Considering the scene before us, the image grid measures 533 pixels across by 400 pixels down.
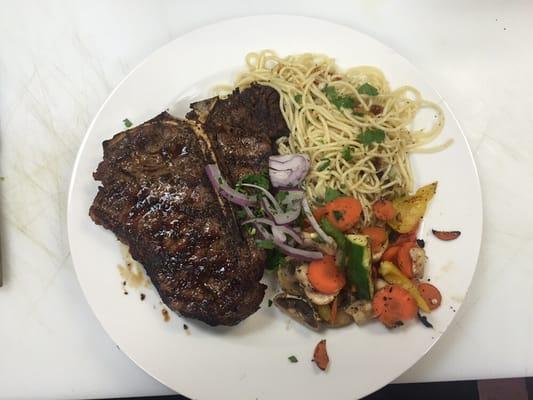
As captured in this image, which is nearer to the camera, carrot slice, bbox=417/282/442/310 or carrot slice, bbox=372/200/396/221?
carrot slice, bbox=417/282/442/310

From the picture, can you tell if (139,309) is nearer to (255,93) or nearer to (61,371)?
(61,371)

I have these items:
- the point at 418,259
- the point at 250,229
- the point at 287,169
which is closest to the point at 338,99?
the point at 287,169

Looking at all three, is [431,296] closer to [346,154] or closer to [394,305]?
[394,305]

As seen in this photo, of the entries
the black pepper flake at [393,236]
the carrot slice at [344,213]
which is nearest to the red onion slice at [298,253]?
the carrot slice at [344,213]

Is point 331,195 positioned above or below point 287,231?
above

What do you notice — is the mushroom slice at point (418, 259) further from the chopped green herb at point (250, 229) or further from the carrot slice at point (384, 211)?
the chopped green herb at point (250, 229)

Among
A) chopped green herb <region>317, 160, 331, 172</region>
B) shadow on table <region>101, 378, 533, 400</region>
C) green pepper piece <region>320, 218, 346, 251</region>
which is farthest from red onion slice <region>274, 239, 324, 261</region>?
shadow on table <region>101, 378, 533, 400</region>

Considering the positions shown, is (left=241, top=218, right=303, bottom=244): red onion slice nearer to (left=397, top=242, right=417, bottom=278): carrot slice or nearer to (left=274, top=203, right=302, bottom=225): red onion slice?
(left=274, top=203, right=302, bottom=225): red onion slice

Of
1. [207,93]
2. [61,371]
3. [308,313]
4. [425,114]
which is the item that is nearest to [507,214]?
[425,114]
